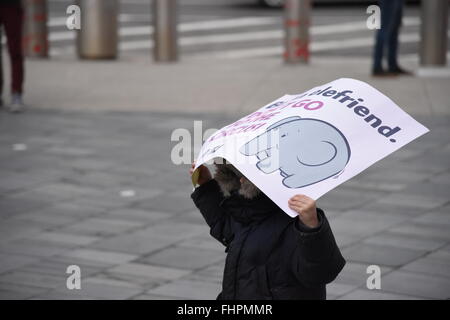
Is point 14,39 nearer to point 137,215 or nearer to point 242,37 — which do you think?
point 137,215

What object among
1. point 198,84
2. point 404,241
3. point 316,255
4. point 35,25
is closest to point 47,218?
point 404,241

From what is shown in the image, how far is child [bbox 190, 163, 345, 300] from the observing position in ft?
10.4

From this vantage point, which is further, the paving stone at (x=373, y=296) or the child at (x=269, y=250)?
the paving stone at (x=373, y=296)

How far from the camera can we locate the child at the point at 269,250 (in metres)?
3.17

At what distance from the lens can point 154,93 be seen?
11406 millimetres

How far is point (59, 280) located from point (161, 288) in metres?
0.61

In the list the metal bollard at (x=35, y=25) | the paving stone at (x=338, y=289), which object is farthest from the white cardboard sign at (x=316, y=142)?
the metal bollard at (x=35, y=25)

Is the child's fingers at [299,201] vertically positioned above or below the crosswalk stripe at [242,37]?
above

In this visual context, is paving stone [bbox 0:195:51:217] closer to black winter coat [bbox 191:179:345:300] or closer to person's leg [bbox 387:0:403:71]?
black winter coat [bbox 191:179:345:300]

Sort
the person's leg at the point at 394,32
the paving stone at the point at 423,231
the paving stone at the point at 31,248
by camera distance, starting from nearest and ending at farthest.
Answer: the paving stone at the point at 31,248, the paving stone at the point at 423,231, the person's leg at the point at 394,32

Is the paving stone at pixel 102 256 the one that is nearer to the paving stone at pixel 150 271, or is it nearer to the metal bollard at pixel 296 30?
the paving stone at pixel 150 271

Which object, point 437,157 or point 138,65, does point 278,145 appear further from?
point 138,65

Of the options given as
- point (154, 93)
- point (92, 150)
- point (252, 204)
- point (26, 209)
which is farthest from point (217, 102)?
point (252, 204)

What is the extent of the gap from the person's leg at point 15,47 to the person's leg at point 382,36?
13.7 ft
